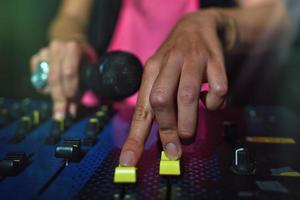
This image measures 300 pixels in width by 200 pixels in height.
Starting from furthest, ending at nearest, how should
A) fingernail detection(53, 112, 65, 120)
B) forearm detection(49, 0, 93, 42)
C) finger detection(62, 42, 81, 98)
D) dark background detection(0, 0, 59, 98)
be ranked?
dark background detection(0, 0, 59, 98) < forearm detection(49, 0, 93, 42) < finger detection(62, 42, 81, 98) < fingernail detection(53, 112, 65, 120)

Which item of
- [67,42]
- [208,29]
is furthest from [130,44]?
[208,29]

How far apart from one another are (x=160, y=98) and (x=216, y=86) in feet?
0.32

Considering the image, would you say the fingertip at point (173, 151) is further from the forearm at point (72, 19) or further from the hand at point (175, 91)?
the forearm at point (72, 19)

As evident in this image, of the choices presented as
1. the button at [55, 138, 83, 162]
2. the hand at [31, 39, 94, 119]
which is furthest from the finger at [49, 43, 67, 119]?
the button at [55, 138, 83, 162]

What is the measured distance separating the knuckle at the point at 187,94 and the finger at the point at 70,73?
0.45 meters

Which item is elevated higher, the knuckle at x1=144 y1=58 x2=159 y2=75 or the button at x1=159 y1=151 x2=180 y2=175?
the knuckle at x1=144 y1=58 x2=159 y2=75

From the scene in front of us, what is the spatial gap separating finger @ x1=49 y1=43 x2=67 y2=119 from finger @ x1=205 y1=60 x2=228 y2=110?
41 cm

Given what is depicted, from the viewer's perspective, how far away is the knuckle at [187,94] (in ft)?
1.83

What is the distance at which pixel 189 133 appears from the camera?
56 cm

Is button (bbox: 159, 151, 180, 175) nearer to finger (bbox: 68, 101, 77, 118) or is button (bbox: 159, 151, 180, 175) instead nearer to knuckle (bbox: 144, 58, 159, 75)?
knuckle (bbox: 144, 58, 159, 75)

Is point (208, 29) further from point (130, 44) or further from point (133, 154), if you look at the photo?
point (130, 44)

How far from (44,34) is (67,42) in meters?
0.68

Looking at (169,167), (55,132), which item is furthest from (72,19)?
(169,167)

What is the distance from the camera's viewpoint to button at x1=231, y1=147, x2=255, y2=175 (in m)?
0.51
